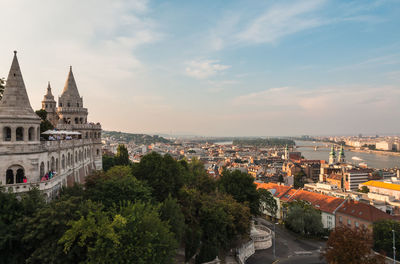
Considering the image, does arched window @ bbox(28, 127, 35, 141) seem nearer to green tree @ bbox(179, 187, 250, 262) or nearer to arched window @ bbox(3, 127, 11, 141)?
arched window @ bbox(3, 127, 11, 141)

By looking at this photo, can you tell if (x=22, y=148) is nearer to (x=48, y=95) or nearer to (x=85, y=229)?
(x=85, y=229)

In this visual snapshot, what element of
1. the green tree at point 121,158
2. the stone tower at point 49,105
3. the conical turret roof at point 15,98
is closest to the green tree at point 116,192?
the conical turret roof at point 15,98

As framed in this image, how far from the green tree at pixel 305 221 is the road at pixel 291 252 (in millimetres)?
1731

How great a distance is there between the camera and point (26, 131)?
72.4ft

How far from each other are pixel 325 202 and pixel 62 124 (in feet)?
140

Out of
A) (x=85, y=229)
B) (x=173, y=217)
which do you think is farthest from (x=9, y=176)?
(x=173, y=217)

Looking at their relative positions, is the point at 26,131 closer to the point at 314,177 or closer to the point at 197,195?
the point at 197,195

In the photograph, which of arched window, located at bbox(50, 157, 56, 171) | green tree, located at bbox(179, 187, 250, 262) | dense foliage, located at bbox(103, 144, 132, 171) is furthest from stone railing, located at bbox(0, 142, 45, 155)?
dense foliage, located at bbox(103, 144, 132, 171)

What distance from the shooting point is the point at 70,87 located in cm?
4147

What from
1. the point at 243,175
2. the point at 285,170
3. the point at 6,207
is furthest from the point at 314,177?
the point at 6,207

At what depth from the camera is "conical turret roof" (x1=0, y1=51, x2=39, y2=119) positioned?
21.7 metres

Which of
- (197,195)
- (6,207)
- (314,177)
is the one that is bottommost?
(314,177)

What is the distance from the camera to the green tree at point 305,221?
45.1 m

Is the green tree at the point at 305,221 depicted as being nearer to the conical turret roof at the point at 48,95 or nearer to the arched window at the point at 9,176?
the arched window at the point at 9,176
